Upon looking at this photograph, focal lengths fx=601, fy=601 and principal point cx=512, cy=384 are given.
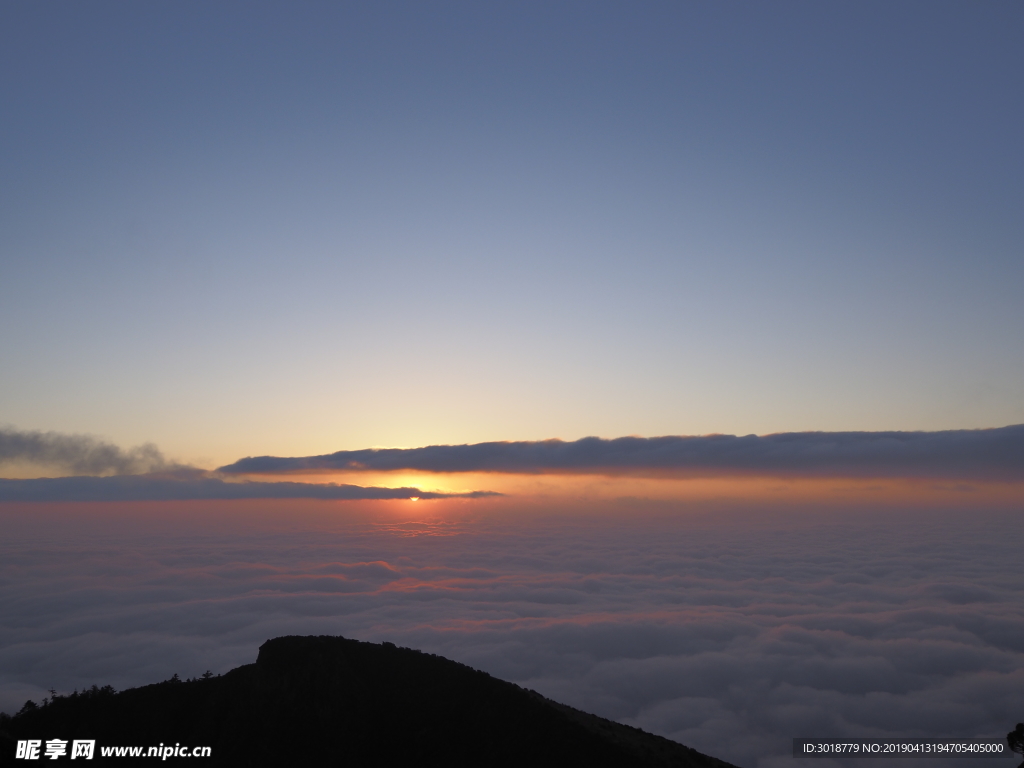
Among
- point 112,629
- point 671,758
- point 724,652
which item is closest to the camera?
point 671,758

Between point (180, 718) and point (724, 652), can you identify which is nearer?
point (180, 718)

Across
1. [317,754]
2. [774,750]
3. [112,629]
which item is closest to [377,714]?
[317,754]

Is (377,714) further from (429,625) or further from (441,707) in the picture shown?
(429,625)

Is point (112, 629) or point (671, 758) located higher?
point (671, 758)

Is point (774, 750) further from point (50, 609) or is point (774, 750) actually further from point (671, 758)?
point (50, 609)

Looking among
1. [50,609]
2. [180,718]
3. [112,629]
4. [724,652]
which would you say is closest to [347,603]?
[112,629]

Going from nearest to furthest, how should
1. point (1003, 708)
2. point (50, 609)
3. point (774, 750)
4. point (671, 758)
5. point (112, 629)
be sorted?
point (671, 758), point (774, 750), point (1003, 708), point (112, 629), point (50, 609)
